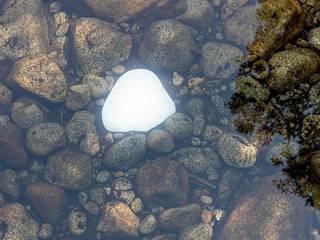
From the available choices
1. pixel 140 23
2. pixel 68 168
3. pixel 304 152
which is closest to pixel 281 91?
pixel 304 152

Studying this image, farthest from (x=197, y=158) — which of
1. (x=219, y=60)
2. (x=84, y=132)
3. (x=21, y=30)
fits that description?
(x=21, y=30)

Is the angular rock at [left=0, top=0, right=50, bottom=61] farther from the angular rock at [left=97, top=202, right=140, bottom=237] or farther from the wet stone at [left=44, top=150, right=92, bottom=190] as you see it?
the angular rock at [left=97, top=202, right=140, bottom=237]

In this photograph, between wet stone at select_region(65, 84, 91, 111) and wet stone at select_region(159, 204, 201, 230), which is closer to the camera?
wet stone at select_region(159, 204, 201, 230)

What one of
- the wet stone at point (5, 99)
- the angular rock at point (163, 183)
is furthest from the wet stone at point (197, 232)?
the wet stone at point (5, 99)

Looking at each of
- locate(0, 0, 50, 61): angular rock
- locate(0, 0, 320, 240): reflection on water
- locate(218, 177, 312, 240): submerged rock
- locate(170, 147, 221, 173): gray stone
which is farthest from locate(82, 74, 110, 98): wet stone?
locate(218, 177, 312, 240): submerged rock

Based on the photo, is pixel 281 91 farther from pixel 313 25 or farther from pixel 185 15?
pixel 185 15

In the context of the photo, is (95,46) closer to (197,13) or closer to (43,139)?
(43,139)

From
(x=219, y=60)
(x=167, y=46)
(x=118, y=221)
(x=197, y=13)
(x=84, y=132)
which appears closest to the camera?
(x=118, y=221)
